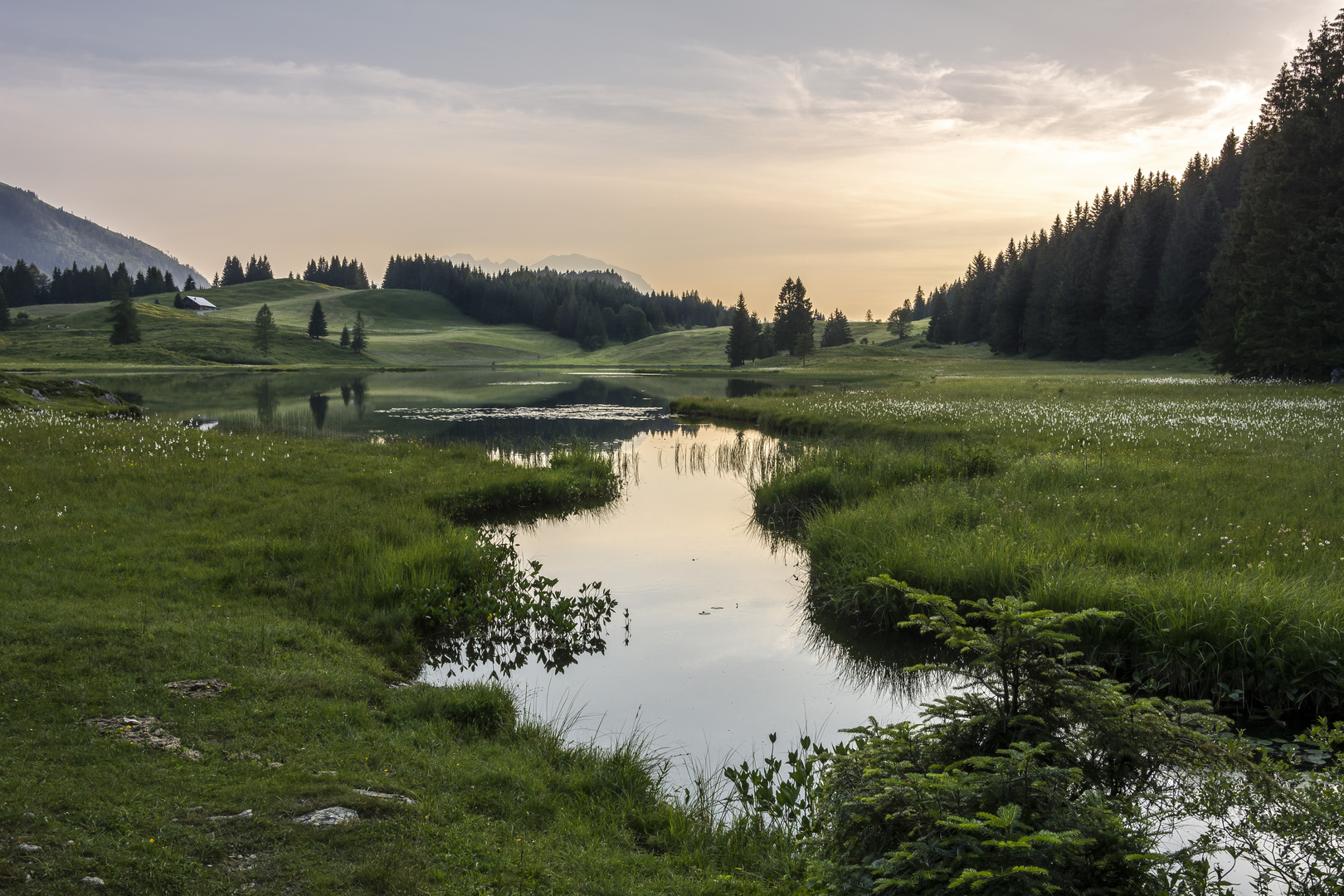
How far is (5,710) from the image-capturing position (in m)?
6.42

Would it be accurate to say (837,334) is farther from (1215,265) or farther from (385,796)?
(385,796)

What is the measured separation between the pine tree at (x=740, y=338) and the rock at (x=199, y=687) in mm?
111749

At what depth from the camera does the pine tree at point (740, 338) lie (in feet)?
384

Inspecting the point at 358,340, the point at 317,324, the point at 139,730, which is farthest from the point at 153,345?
the point at 139,730

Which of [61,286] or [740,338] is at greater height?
[61,286]

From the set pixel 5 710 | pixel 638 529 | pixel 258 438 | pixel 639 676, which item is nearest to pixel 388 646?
pixel 639 676

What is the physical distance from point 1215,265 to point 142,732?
68.9 metres

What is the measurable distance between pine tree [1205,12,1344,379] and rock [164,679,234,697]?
5032cm

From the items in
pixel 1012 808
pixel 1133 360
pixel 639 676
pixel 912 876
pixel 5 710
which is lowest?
pixel 639 676

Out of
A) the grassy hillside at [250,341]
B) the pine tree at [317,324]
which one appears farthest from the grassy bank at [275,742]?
the pine tree at [317,324]

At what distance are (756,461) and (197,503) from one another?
57.5 ft

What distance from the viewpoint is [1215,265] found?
2210 inches

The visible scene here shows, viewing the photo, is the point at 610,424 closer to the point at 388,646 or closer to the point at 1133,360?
the point at 388,646

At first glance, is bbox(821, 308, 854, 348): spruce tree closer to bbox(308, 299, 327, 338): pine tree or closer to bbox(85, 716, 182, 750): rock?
bbox(308, 299, 327, 338): pine tree
